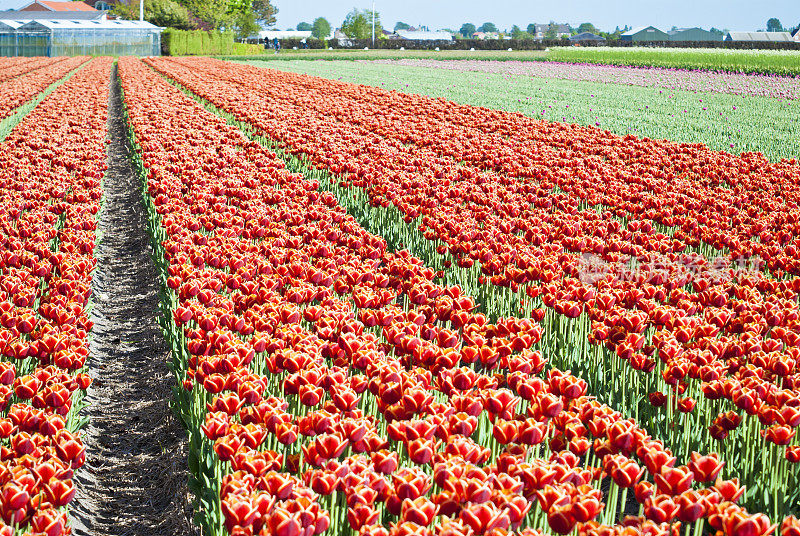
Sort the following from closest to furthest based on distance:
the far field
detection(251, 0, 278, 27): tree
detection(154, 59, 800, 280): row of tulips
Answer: detection(154, 59, 800, 280): row of tulips < the far field < detection(251, 0, 278, 27): tree

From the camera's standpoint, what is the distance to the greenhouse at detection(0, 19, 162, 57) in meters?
59.9

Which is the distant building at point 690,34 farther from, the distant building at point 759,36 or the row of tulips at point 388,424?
the row of tulips at point 388,424

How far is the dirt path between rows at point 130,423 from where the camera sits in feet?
11.9

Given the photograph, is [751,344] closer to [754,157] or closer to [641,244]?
[641,244]

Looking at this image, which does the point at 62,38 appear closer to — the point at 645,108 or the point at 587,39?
the point at 645,108

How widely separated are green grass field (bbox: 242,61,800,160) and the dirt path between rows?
1059cm

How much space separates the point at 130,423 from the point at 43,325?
77 centimetres

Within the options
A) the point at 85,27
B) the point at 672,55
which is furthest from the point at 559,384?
the point at 85,27

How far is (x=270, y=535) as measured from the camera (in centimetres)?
225

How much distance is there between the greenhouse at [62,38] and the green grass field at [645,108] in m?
37.3

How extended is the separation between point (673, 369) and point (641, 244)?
3.01 m

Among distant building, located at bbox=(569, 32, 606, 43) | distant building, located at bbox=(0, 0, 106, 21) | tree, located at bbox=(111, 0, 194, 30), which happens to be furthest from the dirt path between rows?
distant building, located at bbox=(569, 32, 606, 43)

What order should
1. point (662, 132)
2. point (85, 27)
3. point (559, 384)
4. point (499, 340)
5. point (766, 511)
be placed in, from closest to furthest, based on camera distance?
point (766, 511) < point (559, 384) < point (499, 340) < point (662, 132) < point (85, 27)

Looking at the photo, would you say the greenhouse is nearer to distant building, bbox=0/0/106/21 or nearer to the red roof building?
distant building, bbox=0/0/106/21
